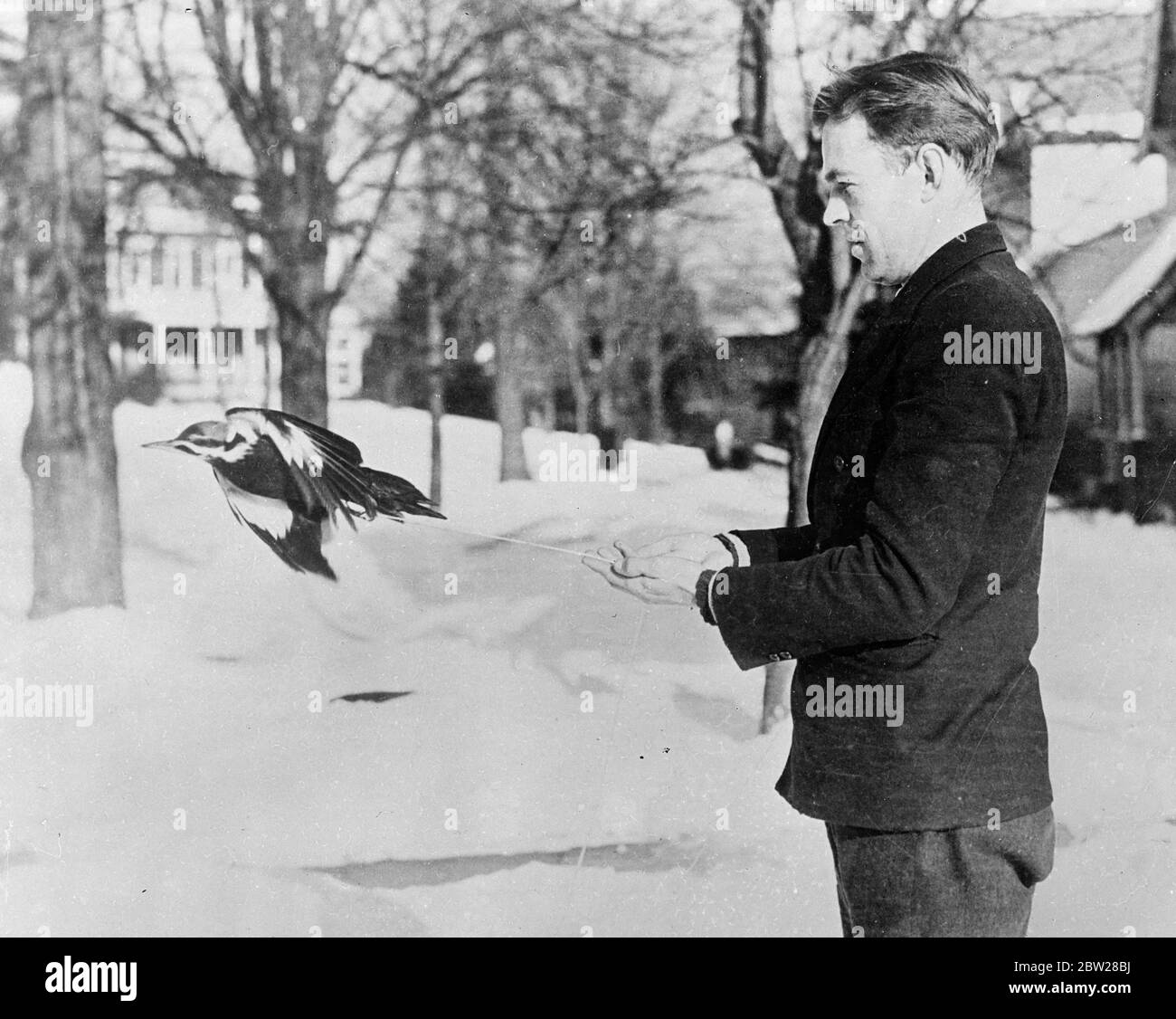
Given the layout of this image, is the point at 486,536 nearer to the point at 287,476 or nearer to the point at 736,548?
the point at 287,476

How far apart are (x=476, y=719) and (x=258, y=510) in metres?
0.59

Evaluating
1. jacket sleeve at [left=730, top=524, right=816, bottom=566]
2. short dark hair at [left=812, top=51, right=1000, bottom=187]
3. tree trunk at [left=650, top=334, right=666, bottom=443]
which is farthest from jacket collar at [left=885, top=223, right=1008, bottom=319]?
tree trunk at [left=650, top=334, right=666, bottom=443]

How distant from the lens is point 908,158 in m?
1.74

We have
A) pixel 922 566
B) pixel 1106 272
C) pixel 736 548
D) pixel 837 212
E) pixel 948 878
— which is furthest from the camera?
pixel 1106 272

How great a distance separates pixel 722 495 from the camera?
2.56 meters

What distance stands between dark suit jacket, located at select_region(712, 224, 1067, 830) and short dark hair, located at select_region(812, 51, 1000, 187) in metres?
0.13

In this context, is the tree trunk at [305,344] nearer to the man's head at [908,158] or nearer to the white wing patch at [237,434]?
the white wing patch at [237,434]

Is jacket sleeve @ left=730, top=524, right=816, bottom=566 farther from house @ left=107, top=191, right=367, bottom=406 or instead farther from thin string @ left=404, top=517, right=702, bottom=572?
house @ left=107, top=191, right=367, bottom=406

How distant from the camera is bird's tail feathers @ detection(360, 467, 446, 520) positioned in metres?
2.57

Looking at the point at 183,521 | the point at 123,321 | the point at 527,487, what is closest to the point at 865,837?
the point at 527,487

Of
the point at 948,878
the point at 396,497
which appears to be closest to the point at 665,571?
the point at 948,878

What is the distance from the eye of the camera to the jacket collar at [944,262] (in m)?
1.66

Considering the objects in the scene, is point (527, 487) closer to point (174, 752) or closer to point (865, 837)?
point (174, 752)
